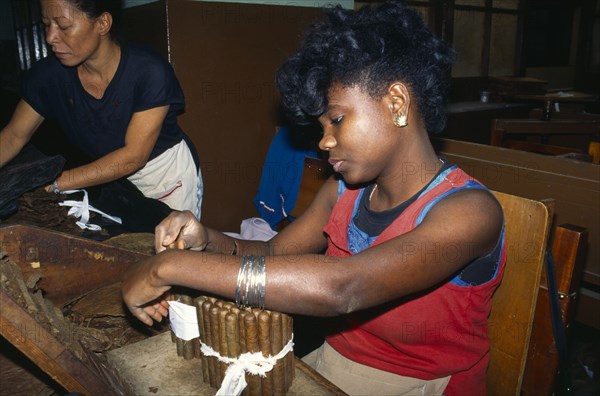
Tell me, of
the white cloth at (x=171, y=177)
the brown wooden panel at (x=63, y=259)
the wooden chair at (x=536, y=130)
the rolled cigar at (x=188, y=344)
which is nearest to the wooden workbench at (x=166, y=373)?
the rolled cigar at (x=188, y=344)

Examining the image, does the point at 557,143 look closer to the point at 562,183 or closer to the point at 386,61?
the point at 562,183

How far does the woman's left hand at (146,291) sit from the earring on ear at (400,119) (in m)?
0.76

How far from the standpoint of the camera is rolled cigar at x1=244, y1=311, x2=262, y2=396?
3.41ft

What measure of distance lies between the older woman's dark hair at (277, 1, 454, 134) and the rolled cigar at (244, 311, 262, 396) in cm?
66

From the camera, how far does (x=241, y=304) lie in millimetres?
1057

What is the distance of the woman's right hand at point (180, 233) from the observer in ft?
4.69

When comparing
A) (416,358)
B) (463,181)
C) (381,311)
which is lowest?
(416,358)

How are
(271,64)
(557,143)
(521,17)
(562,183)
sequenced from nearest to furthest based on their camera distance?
1. (562,183)
2. (271,64)
3. (557,143)
4. (521,17)

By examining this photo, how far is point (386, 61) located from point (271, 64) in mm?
2338

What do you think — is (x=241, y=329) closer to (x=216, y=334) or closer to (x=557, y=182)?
(x=216, y=334)

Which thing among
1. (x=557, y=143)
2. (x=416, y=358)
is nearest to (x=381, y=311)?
(x=416, y=358)

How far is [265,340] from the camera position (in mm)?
1061

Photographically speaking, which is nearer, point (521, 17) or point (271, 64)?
point (271, 64)

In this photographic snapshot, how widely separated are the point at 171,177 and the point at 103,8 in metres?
0.88
